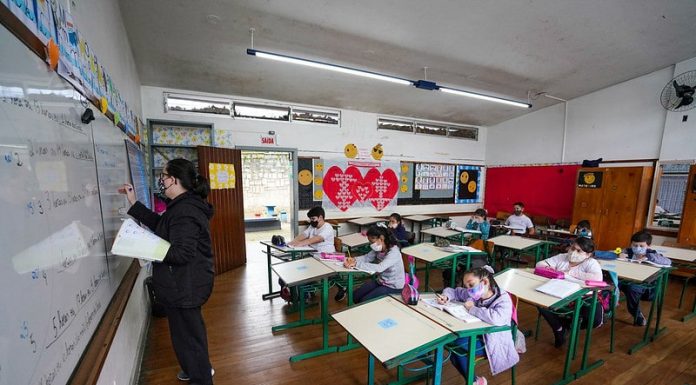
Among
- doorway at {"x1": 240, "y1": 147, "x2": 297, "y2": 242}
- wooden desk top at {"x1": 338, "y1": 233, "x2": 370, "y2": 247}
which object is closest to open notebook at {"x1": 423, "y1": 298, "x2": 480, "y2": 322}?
wooden desk top at {"x1": 338, "y1": 233, "x2": 370, "y2": 247}

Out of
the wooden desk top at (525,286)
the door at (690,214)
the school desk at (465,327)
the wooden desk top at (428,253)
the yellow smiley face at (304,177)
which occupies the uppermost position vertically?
the yellow smiley face at (304,177)

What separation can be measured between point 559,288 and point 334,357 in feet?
6.59

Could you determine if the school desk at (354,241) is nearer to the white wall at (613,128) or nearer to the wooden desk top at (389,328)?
the wooden desk top at (389,328)

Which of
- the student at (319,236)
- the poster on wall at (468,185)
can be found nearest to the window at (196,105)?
the student at (319,236)

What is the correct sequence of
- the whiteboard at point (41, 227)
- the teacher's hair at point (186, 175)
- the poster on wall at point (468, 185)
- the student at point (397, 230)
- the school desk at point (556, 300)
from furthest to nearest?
the poster on wall at point (468, 185), the student at point (397, 230), the school desk at point (556, 300), the teacher's hair at point (186, 175), the whiteboard at point (41, 227)

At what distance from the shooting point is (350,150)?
5.96 meters

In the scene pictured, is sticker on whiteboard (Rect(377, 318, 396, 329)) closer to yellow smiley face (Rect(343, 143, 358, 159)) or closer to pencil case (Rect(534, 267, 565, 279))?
pencil case (Rect(534, 267, 565, 279))

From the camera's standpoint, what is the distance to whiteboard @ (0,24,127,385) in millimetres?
575

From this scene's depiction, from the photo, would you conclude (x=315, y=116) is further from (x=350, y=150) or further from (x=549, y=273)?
(x=549, y=273)

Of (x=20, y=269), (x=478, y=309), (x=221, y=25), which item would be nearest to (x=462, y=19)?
(x=221, y=25)

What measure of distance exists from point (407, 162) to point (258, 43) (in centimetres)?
429

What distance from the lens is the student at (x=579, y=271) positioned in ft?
7.91

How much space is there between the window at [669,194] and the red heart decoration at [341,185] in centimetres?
549

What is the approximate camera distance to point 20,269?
1.98ft
